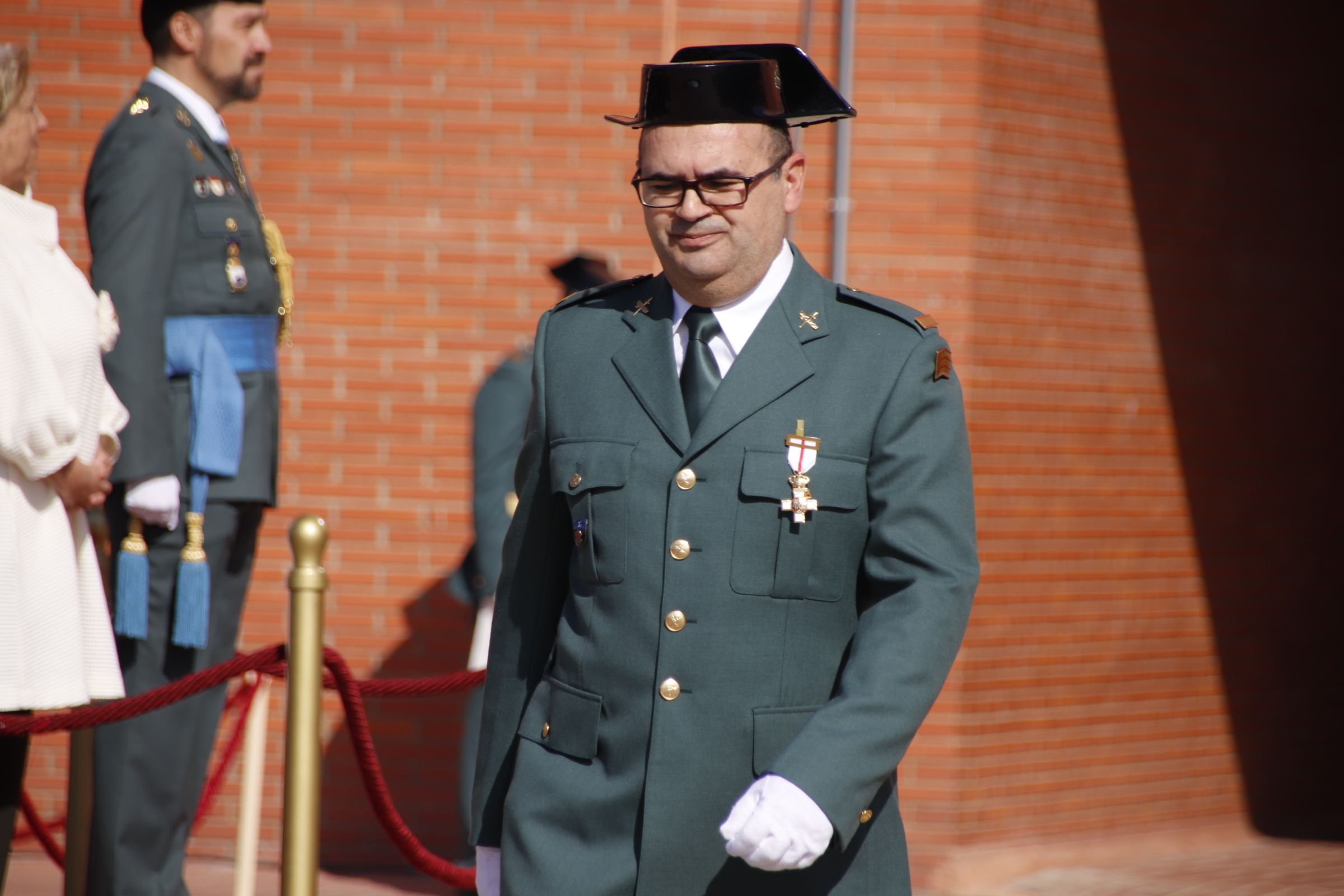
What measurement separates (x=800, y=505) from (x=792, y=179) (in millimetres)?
545

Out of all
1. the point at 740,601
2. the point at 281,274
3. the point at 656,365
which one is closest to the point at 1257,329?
the point at 281,274

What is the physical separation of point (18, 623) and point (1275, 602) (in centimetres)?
504

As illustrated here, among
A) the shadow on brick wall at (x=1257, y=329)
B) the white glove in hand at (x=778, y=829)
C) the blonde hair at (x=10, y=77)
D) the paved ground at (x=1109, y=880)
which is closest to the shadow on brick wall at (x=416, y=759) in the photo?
the paved ground at (x=1109, y=880)

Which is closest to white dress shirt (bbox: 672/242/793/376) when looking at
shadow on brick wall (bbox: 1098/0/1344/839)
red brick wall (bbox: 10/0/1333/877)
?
red brick wall (bbox: 10/0/1333/877)

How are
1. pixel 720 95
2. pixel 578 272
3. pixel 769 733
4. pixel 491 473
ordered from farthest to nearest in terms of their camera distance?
pixel 578 272, pixel 491 473, pixel 720 95, pixel 769 733

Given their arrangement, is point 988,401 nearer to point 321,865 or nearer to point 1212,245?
point 1212,245

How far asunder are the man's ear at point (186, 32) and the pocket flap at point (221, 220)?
0.46m

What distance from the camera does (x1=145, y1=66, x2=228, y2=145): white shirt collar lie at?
4008 millimetres

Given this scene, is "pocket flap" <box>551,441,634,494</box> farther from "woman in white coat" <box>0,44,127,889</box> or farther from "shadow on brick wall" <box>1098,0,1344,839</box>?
"shadow on brick wall" <box>1098,0,1344,839</box>

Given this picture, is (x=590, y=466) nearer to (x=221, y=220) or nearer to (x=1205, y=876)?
(x=221, y=220)

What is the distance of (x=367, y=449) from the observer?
5.57 meters

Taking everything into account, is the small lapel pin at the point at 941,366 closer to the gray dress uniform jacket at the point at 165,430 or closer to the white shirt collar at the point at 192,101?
the gray dress uniform jacket at the point at 165,430

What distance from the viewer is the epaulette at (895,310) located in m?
2.36

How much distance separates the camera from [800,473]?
221 centimetres
